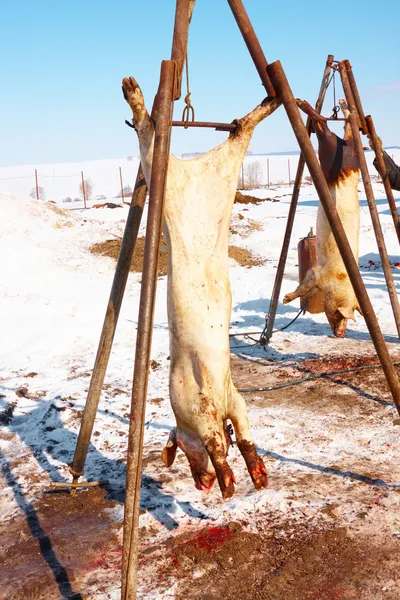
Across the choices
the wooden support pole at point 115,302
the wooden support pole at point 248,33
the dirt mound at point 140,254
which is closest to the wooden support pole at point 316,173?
the wooden support pole at point 248,33

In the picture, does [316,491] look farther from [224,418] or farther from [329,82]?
[329,82]

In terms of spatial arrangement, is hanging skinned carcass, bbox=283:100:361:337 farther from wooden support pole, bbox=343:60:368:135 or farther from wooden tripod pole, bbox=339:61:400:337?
wooden support pole, bbox=343:60:368:135

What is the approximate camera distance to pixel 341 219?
5277mm

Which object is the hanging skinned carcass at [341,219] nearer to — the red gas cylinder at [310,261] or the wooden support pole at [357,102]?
the wooden support pole at [357,102]

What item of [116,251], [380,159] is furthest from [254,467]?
[116,251]

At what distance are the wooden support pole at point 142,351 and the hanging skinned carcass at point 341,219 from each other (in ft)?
8.86

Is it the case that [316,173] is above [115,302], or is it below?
above

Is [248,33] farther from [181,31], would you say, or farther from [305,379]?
[305,379]

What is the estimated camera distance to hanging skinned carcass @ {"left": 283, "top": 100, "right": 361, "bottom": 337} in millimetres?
5289

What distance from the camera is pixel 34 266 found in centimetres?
1298

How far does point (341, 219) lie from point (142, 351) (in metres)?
3.08

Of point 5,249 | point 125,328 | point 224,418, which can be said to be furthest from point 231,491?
point 5,249

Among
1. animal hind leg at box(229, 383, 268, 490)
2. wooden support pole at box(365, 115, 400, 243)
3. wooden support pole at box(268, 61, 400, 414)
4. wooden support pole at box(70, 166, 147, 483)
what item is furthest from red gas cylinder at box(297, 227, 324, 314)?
animal hind leg at box(229, 383, 268, 490)

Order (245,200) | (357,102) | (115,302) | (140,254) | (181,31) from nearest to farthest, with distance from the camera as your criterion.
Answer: (181,31) → (115,302) → (357,102) → (140,254) → (245,200)
